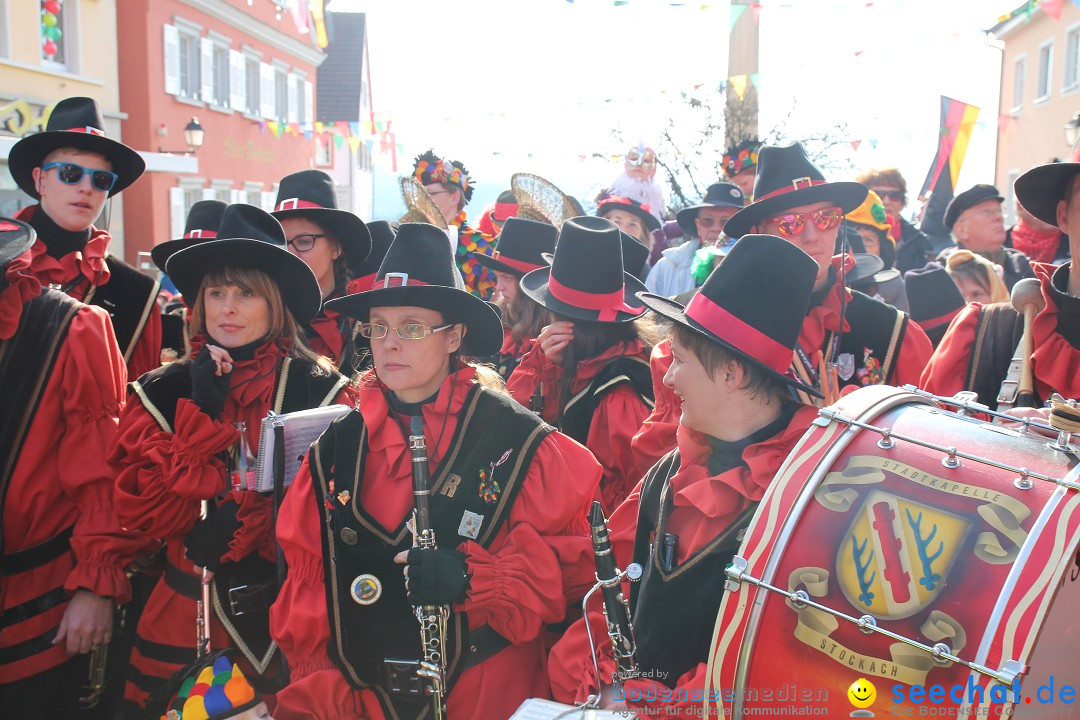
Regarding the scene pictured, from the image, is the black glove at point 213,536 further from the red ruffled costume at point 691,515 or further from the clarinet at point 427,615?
the red ruffled costume at point 691,515

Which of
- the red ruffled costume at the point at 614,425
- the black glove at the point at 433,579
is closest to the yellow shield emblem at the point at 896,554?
the black glove at the point at 433,579

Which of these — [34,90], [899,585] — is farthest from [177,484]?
[34,90]

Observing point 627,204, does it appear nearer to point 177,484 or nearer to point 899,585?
point 177,484

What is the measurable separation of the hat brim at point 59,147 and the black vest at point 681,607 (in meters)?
3.52

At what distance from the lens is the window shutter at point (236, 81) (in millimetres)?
27531

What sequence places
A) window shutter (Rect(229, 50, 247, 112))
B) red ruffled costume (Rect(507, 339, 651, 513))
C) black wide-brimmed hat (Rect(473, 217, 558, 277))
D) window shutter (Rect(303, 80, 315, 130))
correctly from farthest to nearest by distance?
window shutter (Rect(303, 80, 315, 130)), window shutter (Rect(229, 50, 247, 112)), black wide-brimmed hat (Rect(473, 217, 558, 277)), red ruffled costume (Rect(507, 339, 651, 513))

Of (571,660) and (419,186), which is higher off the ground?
(419,186)

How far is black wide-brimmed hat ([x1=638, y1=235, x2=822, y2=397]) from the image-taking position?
8.40 feet

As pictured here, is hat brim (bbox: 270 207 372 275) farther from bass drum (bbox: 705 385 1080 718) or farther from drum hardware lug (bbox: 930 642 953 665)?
drum hardware lug (bbox: 930 642 953 665)

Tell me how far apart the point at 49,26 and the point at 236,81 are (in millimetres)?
8588

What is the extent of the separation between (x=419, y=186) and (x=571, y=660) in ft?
15.5

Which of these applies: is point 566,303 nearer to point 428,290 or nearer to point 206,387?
A: point 428,290

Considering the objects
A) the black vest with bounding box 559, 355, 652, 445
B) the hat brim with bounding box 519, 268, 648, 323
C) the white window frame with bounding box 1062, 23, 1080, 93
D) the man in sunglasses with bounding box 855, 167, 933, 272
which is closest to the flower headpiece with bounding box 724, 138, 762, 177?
the man in sunglasses with bounding box 855, 167, 933, 272

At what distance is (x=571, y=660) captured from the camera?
2.76 m
